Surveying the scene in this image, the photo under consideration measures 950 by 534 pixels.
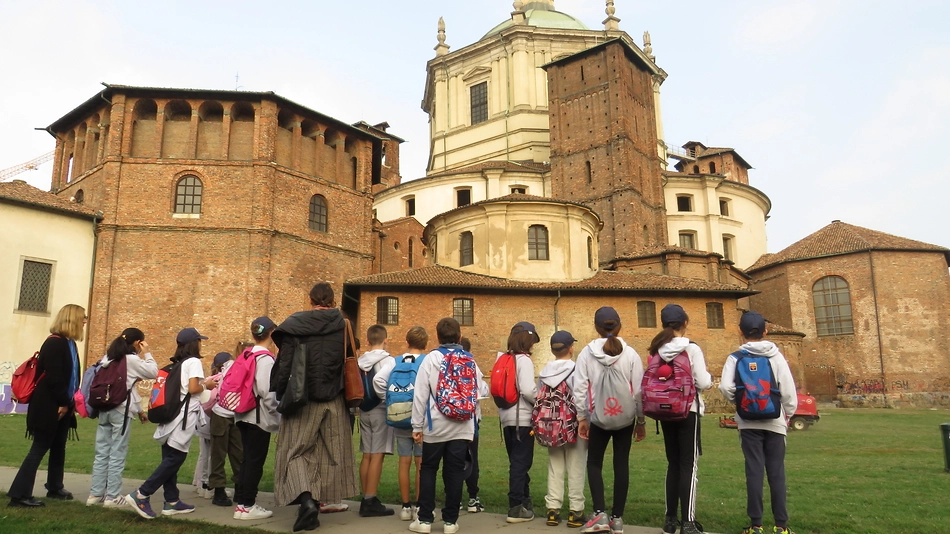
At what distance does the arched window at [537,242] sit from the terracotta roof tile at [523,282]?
1.74m

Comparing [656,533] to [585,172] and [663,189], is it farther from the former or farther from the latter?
[663,189]

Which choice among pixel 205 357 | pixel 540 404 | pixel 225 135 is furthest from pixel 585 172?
pixel 540 404

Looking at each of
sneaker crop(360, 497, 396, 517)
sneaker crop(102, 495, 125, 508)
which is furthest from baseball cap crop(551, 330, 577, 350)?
sneaker crop(102, 495, 125, 508)

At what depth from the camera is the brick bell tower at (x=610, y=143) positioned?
4078cm

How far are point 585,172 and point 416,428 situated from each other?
39077mm

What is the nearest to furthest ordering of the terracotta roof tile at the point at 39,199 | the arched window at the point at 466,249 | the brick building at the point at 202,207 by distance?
the terracotta roof tile at the point at 39,199 < the brick building at the point at 202,207 < the arched window at the point at 466,249

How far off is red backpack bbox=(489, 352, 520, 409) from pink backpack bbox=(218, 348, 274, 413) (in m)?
2.22

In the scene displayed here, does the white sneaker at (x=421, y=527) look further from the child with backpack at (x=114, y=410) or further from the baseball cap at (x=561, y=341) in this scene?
the child with backpack at (x=114, y=410)

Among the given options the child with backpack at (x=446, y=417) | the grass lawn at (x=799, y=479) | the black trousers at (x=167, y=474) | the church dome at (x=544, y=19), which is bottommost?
the grass lawn at (x=799, y=479)

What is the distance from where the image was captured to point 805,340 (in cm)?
4069

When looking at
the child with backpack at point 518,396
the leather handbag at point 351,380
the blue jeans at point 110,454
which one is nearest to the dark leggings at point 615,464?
the child with backpack at point 518,396

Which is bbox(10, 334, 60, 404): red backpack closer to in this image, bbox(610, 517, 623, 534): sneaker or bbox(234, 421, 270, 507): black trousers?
bbox(234, 421, 270, 507): black trousers

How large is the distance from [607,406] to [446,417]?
1.41m

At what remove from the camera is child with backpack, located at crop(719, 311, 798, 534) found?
213 inches
